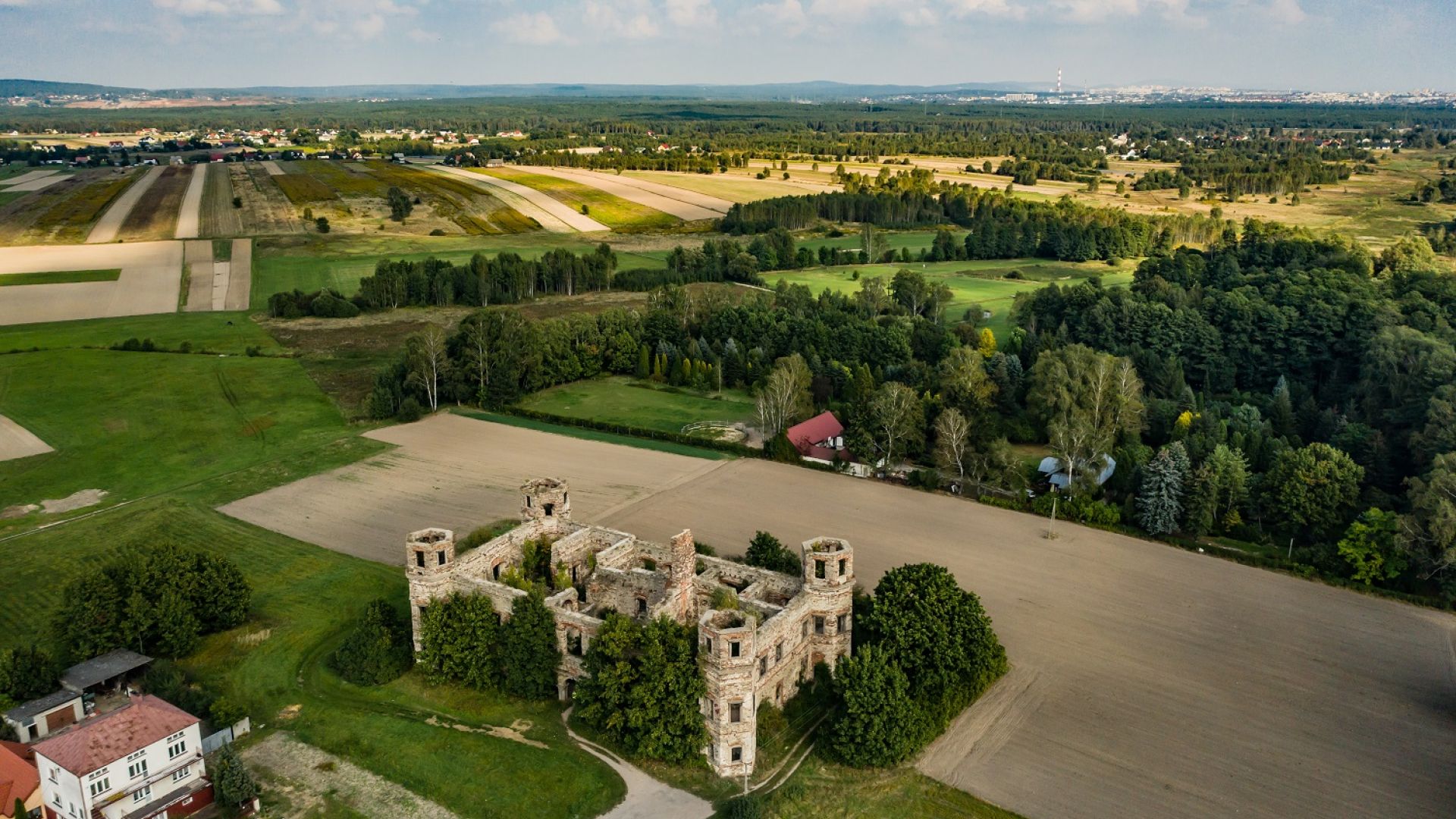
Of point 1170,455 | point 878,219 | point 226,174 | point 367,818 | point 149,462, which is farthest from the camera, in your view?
point 226,174

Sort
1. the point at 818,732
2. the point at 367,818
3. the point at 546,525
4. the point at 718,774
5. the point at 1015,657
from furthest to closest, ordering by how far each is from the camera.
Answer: the point at 546,525, the point at 1015,657, the point at 818,732, the point at 718,774, the point at 367,818

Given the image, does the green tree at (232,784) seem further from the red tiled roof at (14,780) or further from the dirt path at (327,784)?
the red tiled roof at (14,780)

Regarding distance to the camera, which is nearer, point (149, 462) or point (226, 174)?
point (149, 462)

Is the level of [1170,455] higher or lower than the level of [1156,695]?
higher

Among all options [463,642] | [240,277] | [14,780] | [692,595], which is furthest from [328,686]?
[240,277]

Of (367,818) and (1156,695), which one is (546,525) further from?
(1156,695)

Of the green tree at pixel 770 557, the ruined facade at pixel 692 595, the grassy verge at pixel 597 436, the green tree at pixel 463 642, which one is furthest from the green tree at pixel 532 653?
the grassy verge at pixel 597 436

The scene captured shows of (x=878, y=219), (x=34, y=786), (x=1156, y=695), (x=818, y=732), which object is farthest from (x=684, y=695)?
(x=878, y=219)

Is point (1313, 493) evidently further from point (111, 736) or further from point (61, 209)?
point (61, 209)
